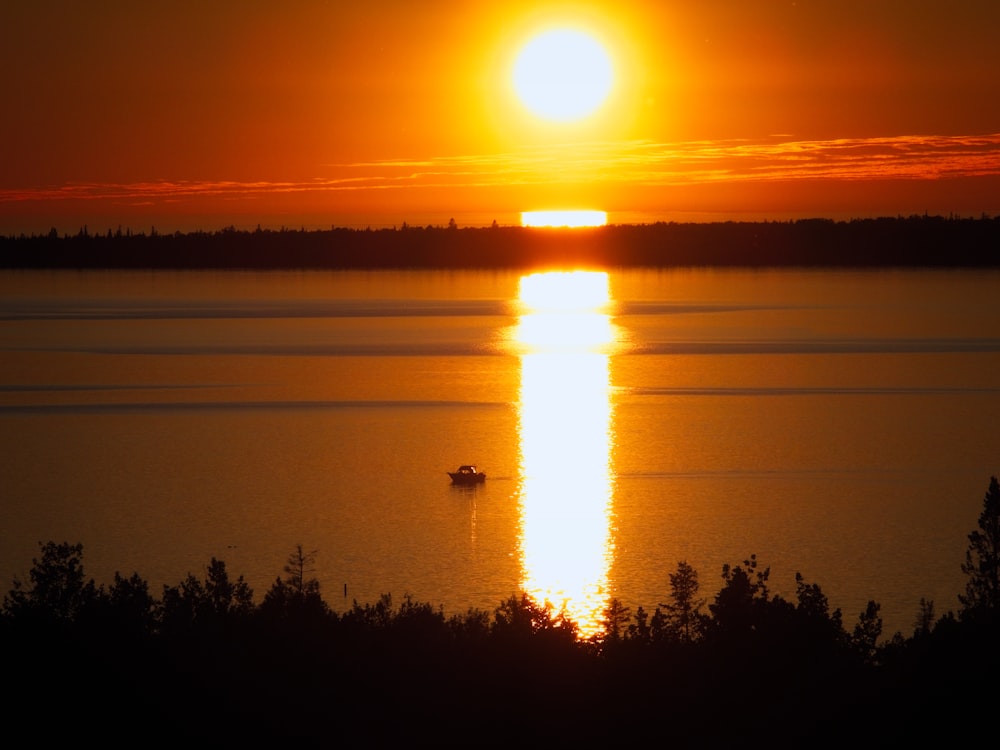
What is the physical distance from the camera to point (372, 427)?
49.0 m

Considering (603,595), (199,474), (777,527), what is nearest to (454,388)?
(199,474)

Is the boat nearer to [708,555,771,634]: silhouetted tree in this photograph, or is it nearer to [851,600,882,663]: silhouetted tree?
[851,600,882,663]: silhouetted tree

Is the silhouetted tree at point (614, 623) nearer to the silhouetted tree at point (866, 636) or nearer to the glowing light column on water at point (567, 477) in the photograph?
the glowing light column on water at point (567, 477)

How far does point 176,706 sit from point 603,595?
13.9 meters

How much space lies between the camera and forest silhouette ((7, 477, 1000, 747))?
11336mm

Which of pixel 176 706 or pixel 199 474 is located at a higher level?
pixel 199 474

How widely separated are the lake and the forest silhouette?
9.72 meters

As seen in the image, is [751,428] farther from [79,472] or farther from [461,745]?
[461,745]

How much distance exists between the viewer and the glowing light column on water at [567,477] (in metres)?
25.9

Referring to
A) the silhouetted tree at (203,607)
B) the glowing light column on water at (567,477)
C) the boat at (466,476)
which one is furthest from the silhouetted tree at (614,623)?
the boat at (466,476)

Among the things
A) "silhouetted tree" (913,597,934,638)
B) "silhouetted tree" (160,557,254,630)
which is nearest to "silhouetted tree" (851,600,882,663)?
"silhouetted tree" (913,597,934,638)

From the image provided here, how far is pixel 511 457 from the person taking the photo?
1679 inches

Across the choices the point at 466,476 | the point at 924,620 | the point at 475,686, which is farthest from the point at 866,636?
the point at 466,476

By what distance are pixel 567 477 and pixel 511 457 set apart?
3893 millimetres
